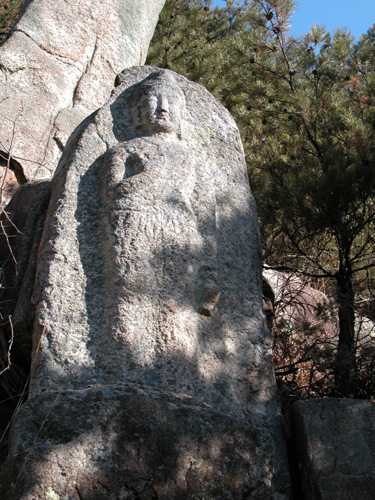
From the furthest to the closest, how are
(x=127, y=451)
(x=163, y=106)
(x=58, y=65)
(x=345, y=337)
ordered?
1. (x=58, y=65)
2. (x=345, y=337)
3. (x=163, y=106)
4. (x=127, y=451)

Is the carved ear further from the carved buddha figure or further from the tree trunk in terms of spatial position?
the tree trunk

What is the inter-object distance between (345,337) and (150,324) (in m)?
1.62

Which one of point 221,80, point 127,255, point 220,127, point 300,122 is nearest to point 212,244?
point 127,255

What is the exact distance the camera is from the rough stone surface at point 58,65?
483 centimetres

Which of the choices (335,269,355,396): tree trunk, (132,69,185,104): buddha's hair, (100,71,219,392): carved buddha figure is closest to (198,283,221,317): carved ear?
(100,71,219,392): carved buddha figure

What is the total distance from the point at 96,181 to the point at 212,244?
2.32ft

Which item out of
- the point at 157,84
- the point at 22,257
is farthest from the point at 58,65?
the point at 22,257

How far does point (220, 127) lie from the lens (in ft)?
13.4

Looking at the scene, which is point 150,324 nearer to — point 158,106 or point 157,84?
point 158,106

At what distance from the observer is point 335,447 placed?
2791 millimetres

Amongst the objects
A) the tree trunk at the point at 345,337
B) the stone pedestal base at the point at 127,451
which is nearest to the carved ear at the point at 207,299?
the stone pedestal base at the point at 127,451

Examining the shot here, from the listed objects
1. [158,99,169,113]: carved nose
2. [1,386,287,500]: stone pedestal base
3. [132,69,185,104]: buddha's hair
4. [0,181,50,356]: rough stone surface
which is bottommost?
[1,386,287,500]: stone pedestal base

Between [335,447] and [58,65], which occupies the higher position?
[58,65]

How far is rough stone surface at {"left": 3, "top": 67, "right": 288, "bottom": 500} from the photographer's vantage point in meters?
2.40
